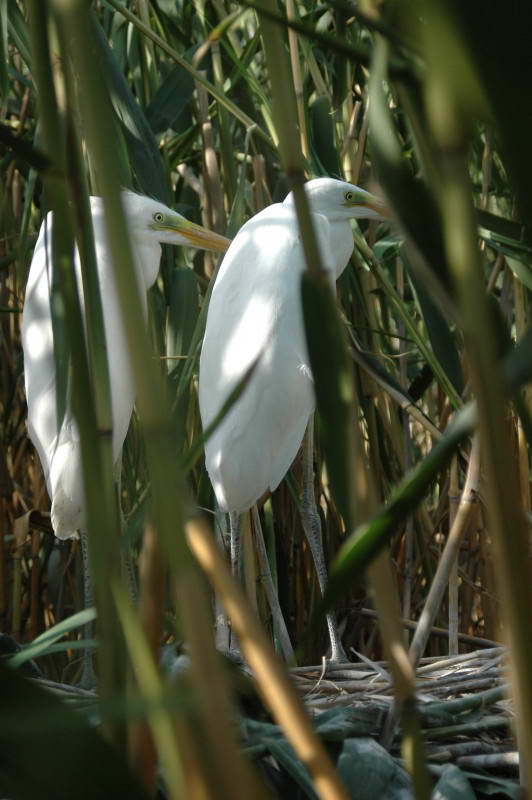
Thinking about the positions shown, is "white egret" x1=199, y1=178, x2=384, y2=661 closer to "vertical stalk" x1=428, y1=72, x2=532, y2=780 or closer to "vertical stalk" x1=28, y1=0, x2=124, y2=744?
"vertical stalk" x1=28, y1=0, x2=124, y2=744

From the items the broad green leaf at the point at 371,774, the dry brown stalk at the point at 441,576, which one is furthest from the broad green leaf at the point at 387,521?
the broad green leaf at the point at 371,774

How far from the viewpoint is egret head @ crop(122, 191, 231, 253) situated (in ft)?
6.66

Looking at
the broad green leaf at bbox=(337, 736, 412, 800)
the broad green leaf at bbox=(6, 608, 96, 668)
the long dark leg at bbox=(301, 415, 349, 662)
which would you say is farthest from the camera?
the long dark leg at bbox=(301, 415, 349, 662)

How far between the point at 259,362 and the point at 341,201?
522 millimetres

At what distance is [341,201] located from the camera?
6.79 ft

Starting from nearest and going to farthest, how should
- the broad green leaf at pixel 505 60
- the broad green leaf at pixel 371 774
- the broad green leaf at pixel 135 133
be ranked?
the broad green leaf at pixel 505 60, the broad green leaf at pixel 371 774, the broad green leaf at pixel 135 133

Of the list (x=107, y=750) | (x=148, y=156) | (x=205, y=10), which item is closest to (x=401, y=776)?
(x=107, y=750)

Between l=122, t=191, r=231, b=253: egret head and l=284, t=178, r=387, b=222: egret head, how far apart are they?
0.17 metres

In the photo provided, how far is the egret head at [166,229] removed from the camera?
2.03m

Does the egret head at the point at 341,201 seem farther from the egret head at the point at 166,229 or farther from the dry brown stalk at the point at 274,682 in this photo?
the dry brown stalk at the point at 274,682

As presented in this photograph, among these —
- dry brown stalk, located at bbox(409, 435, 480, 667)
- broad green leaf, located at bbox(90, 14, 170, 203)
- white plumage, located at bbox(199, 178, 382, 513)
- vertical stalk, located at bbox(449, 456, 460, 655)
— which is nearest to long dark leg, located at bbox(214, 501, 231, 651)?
white plumage, located at bbox(199, 178, 382, 513)

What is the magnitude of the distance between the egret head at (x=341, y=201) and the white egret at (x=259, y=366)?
10 cm

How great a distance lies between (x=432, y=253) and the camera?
39cm

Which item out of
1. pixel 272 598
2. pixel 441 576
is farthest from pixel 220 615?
pixel 441 576
